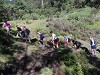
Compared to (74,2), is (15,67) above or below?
above

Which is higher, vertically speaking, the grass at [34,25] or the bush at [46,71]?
the bush at [46,71]

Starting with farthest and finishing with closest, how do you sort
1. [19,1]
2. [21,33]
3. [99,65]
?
[19,1], [21,33], [99,65]

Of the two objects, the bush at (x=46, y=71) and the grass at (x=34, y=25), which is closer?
the bush at (x=46, y=71)

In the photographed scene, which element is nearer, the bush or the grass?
the bush

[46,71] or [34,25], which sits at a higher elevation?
[46,71]

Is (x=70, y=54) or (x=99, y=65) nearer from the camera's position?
(x=70, y=54)

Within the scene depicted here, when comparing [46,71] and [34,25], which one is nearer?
[46,71]

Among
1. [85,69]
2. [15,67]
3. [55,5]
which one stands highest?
[15,67]

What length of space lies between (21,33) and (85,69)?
340 inches

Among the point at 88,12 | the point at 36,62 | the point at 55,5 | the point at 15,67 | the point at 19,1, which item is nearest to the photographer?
the point at 15,67

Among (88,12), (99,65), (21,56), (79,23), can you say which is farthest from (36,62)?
(88,12)

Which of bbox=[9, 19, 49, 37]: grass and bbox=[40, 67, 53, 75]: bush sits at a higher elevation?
bbox=[40, 67, 53, 75]: bush

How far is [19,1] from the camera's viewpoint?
197 ft

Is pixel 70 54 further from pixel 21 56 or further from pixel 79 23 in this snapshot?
pixel 79 23
